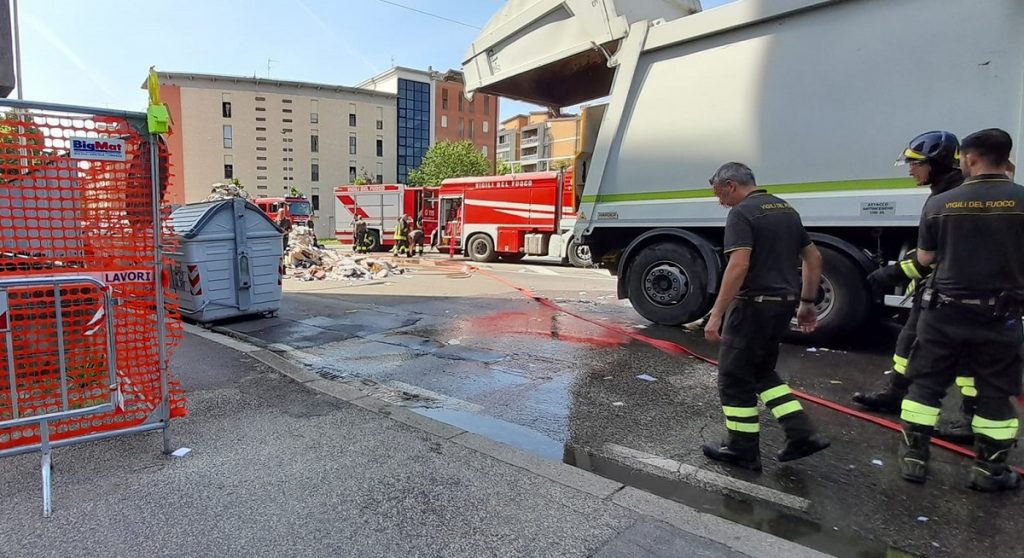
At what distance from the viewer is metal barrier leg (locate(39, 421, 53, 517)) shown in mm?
2701

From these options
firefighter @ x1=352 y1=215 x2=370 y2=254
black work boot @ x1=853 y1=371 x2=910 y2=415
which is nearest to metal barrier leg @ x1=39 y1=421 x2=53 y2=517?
black work boot @ x1=853 y1=371 x2=910 y2=415

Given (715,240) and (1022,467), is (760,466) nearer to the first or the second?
(1022,467)

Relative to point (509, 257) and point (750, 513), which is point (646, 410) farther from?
point (509, 257)

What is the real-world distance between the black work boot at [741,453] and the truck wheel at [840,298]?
9.96 ft

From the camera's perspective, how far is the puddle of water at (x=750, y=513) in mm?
2486

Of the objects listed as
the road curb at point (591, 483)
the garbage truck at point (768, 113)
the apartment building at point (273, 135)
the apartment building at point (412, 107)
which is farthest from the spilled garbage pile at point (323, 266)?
the apartment building at point (412, 107)

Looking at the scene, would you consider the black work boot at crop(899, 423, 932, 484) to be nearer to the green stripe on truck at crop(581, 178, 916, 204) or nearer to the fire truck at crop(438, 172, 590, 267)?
the green stripe on truck at crop(581, 178, 916, 204)

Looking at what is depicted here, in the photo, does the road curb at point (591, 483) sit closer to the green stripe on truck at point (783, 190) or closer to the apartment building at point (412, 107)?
the green stripe on truck at point (783, 190)

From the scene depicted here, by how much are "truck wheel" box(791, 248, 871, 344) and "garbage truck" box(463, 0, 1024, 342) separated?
0.5 inches

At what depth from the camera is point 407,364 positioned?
18.3 feet

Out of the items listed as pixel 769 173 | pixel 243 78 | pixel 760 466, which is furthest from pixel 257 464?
pixel 243 78

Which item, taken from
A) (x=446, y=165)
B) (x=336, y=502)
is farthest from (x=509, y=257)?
(x=446, y=165)

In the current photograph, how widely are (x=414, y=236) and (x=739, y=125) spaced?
52.7 ft

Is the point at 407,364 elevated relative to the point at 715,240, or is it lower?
lower
